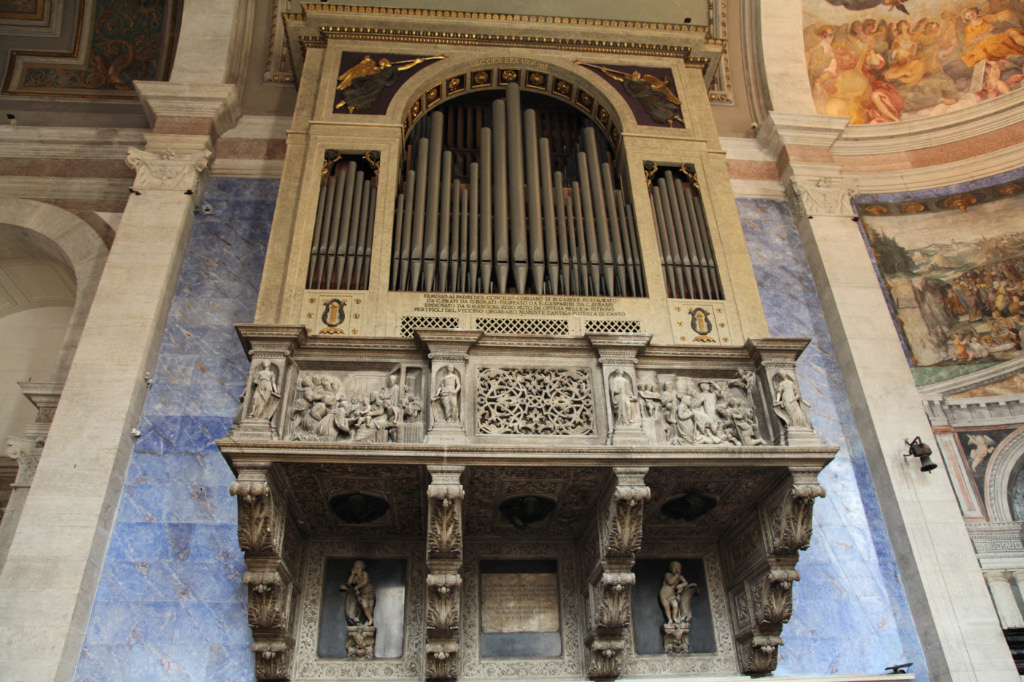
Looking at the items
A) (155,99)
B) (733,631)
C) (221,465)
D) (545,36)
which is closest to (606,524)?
(733,631)

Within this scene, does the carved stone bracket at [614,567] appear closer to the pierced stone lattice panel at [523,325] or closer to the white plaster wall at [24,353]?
the pierced stone lattice panel at [523,325]

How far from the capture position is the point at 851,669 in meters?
7.66

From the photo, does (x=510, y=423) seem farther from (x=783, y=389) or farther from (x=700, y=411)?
(x=783, y=389)

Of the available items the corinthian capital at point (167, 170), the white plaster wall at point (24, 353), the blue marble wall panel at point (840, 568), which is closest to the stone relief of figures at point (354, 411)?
the corinthian capital at point (167, 170)

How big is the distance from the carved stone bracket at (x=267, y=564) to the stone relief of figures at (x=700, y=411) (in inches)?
124

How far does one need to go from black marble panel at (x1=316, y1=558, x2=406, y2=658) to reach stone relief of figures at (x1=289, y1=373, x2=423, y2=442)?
1.59 meters

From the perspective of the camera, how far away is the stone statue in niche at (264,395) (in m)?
6.73

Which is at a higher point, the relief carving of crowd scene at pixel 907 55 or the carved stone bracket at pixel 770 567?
the relief carving of crowd scene at pixel 907 55

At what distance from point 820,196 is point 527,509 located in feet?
19.5

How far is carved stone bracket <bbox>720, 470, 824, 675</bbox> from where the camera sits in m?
7.00

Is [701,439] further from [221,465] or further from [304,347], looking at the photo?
[221,465]

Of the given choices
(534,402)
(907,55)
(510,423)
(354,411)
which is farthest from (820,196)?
(354,411)

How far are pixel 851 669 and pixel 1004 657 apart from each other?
135 cm

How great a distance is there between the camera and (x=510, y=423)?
7.05 metres
